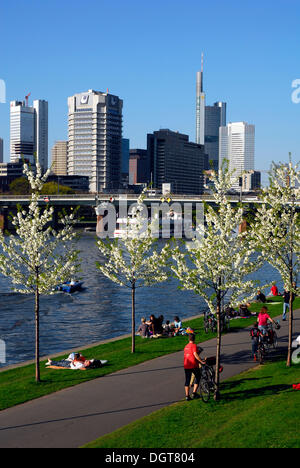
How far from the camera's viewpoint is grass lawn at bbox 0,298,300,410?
18.3m

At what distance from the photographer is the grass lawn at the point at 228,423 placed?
42.9 feet

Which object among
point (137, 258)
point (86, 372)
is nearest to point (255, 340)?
point (137, 258)

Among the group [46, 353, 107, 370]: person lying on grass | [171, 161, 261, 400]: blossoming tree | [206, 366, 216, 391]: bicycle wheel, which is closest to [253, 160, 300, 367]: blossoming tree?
[171, 161, 261, 400]: blossoming tree

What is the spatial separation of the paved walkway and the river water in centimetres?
935

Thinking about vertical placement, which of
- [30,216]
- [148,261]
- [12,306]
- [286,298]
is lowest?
[12,306]

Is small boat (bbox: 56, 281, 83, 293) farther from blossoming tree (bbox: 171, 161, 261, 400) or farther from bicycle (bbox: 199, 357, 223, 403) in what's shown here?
bicycle (bbox: 199, 357, 223, 403)

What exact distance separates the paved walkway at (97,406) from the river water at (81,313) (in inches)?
368

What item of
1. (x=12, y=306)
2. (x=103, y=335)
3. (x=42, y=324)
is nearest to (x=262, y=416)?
(x=103, y=335)

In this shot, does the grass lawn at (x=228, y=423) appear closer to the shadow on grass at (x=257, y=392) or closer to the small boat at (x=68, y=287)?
the shadow on grass at (x=257, y=392)

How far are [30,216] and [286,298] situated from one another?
16042 mm

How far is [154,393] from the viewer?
688 inches

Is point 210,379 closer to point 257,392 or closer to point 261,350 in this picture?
point 257,392

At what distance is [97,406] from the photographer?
643 inches
